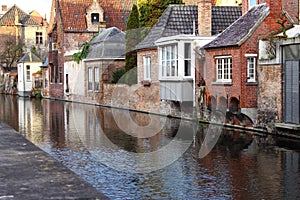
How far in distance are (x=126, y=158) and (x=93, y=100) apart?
2908cm

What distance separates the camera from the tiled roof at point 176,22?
3197 cm

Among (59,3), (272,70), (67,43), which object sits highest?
(59,3)

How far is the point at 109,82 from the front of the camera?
4309cm

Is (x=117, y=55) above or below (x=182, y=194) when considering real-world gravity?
above

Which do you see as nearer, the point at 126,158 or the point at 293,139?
the point at 126,158

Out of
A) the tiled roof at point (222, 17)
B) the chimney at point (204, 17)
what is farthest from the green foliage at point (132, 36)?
the chimney at point (204, 17)

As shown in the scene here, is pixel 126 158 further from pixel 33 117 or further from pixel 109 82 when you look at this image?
pixel 109 82

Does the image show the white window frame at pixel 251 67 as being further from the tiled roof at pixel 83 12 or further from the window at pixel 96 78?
the tiled roof at pixel 83 12

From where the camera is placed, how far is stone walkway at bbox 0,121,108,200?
930 cm

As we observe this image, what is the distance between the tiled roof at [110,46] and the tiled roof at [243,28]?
18138 mm

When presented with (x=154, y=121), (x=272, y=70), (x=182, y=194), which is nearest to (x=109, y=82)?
(x=154, y=121)

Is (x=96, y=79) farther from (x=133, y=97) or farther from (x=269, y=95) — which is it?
(x=269, y=95)

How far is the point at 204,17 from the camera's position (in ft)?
99.2

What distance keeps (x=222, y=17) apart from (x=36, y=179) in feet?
77.8
